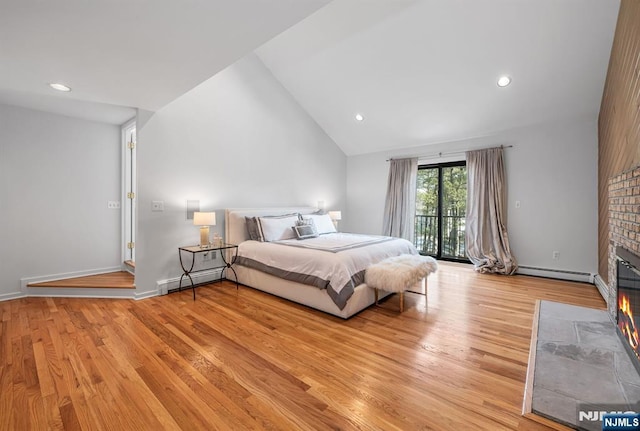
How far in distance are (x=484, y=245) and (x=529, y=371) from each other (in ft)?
11.0

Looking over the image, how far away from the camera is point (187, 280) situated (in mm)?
3824

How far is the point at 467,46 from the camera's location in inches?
138

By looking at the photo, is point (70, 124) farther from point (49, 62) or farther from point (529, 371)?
point (529, 371)

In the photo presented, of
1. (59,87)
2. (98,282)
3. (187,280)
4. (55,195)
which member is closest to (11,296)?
(98,282)

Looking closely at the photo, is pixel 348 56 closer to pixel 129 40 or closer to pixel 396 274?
pixel 129 40

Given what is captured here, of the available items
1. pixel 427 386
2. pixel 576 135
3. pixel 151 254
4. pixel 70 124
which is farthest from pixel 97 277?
pixel 576 135

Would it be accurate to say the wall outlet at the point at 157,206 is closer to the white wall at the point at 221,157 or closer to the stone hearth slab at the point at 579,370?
the white wall at the point at 221,157

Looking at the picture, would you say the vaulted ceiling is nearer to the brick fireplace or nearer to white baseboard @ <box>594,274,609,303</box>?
the brick fireplace

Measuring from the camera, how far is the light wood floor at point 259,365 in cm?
148

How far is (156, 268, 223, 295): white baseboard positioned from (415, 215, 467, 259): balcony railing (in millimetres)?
4054

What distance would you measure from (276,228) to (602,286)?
4.29 meters

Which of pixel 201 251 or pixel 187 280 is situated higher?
pixel 201 251

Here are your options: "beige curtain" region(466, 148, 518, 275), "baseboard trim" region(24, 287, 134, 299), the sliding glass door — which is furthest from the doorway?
"beige curtain" region(466, 148, 518, 275)

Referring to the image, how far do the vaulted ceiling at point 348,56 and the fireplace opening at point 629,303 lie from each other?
2544mm
